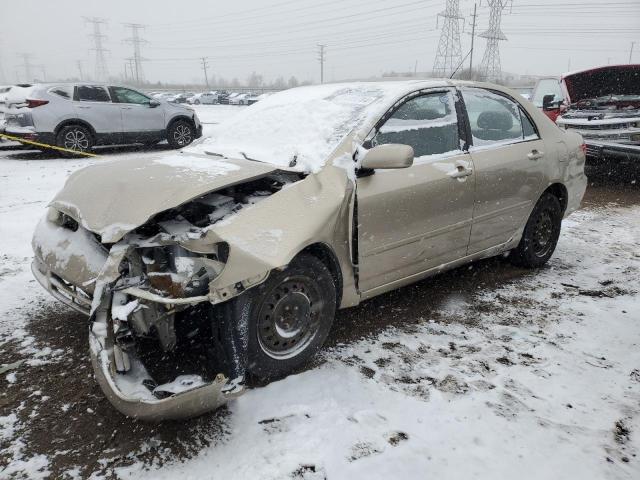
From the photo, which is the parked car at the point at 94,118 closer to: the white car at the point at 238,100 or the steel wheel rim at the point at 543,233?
the steel wheel rim at the point at 543,233

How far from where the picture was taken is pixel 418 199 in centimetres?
318

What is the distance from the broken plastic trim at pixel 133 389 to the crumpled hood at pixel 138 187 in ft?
1.39

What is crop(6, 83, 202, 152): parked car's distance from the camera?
950 cm

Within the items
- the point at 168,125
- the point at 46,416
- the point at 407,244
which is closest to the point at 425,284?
the point at 407,244

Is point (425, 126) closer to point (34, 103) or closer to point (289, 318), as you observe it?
point (289, 318)

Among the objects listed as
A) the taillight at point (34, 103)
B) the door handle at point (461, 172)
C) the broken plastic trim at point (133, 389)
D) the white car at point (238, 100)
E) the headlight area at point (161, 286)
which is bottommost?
the broken plastic trim at point (133, 389)

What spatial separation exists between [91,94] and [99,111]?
1.45 ft

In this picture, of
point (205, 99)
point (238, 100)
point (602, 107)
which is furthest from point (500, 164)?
point (205, 99)

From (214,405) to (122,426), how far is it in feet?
1.73

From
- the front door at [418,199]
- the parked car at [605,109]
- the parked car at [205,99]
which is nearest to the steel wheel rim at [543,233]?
the front door at [418,199]

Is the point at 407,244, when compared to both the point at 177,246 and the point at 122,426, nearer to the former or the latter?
the point at 177,246

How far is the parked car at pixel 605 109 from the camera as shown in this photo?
7793 millimetres

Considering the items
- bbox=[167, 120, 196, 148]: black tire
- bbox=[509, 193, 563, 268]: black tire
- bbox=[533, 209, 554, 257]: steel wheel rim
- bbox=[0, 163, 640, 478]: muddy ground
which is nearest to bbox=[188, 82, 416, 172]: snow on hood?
bbox=[0, 163, 640, 478]: muddy ground

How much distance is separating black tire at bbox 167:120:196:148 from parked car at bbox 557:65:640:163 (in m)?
8.12
